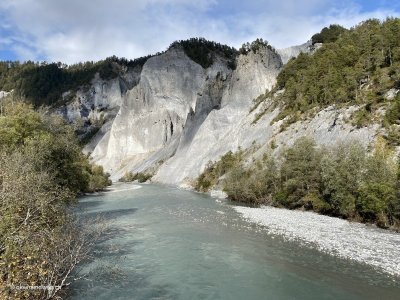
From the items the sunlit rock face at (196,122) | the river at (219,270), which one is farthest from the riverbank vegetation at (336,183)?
the river at (219,270)

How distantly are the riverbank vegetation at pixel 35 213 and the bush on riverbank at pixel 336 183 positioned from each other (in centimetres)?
2639

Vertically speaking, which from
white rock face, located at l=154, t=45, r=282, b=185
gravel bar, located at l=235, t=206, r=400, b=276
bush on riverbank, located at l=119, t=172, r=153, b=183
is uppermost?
white rock face, located at l=154, t=45, r=282, b=185

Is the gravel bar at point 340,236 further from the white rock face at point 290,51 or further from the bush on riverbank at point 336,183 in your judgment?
the white rock face at point 290,51

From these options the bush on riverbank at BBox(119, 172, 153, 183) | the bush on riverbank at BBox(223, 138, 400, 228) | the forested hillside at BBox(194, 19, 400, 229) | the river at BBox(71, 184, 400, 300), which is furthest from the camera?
the bush on riverbank at BBox(119, 172, 153, 183)

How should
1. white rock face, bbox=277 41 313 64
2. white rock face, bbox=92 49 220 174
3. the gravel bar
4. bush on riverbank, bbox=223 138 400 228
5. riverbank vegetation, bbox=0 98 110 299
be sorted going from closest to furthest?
riverbank vegetation, bbox=0 98 110 299, the gravel bar, bush on riverbank, bbox=223 138 400 228, white rock face, bbox=277 41 313 64, white rock face, bbox=92 49 220 174

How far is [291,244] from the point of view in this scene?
2962 centimetres

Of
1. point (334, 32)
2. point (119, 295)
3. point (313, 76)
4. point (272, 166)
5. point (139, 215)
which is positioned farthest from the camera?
point (334, 32)

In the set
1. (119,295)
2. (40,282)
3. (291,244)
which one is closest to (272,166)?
(291,244)

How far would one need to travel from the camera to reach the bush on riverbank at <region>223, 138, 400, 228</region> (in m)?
36.9

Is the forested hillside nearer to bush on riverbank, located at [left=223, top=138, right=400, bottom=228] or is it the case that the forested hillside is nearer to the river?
bush on riverbank, located at [left=223, top=138, right=400, bottom=228]

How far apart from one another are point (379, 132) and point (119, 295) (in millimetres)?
42978

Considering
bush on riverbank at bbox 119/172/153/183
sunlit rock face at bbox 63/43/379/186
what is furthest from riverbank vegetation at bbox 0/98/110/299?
bush on riverbank at bbox 119/172/153/183

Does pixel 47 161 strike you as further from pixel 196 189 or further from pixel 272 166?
pixel 196 189

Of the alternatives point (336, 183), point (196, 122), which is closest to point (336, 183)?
point (336, 183)
